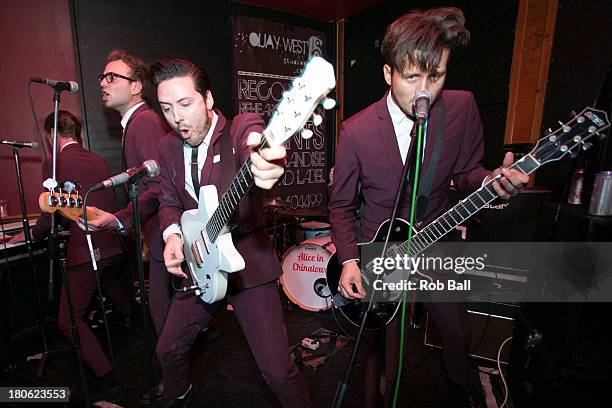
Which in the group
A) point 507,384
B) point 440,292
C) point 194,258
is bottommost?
point 507,384

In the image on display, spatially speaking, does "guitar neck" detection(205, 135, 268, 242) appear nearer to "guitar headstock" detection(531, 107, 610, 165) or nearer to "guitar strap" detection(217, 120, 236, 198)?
"guitar strap" detection(217, 120, 236, 198)

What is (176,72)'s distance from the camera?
1468 millimetres

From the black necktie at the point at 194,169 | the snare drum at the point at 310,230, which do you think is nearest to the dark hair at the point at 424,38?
the black necktie at the point at 194,169

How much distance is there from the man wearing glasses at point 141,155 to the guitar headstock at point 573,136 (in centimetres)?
202

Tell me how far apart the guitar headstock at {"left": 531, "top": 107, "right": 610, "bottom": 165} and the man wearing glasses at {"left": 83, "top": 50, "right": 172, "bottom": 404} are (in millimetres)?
2020

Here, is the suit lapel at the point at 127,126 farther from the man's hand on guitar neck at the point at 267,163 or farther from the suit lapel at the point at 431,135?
the suit lapel at the point at 431,135

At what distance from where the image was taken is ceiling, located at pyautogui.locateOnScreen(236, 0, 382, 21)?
4.25m

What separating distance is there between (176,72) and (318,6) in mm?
3729

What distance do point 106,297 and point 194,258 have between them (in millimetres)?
2413

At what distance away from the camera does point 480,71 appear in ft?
10.6

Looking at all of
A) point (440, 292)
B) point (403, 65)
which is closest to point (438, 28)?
point (403, 65)

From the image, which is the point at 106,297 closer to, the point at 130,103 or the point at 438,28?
the point at 130,103

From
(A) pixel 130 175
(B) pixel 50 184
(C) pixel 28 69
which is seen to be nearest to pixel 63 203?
(B) pixel 50 184

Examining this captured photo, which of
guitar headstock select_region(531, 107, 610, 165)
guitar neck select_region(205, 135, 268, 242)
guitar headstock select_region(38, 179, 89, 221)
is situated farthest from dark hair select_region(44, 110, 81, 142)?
guitar headstock select_region(531, 107, 610, 165)
